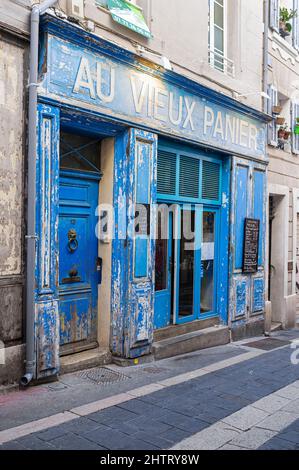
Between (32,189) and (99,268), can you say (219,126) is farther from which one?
(32,189)

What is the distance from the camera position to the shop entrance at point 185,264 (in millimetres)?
6875

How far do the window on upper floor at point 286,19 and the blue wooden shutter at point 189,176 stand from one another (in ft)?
13.8

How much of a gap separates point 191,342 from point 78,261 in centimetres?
231

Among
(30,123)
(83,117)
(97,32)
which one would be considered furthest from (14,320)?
(97,32)

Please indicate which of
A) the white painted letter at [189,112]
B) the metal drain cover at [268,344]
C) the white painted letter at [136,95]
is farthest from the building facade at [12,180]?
the metal drain cover at [268,344]

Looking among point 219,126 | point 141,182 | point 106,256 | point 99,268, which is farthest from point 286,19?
point 99,268

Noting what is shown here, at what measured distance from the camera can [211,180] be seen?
7934mm

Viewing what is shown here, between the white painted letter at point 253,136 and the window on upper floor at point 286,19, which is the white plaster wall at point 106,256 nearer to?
the white painted letter at point 253,136

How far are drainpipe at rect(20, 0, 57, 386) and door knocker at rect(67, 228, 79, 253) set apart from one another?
0.98m

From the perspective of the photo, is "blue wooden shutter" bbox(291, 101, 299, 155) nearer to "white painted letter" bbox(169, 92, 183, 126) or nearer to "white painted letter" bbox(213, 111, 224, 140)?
"white painted letter" bbox(213, 111, 224, 140)

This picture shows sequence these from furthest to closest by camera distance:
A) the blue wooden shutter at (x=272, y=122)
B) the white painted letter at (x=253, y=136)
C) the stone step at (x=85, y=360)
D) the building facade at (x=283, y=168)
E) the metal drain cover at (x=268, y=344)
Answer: the building facade at (x=283, y=168), the blue wooden shutter at (x=272, y=122), the white painted letter at (x=253, y=136), the metal drain cover at (x=268, y=344), the stone step at (x=85, y=360)

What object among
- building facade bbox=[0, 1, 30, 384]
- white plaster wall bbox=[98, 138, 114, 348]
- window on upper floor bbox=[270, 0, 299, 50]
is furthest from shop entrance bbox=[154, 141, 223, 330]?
window on upper floor bbox=[270, 0, 299, 50]
